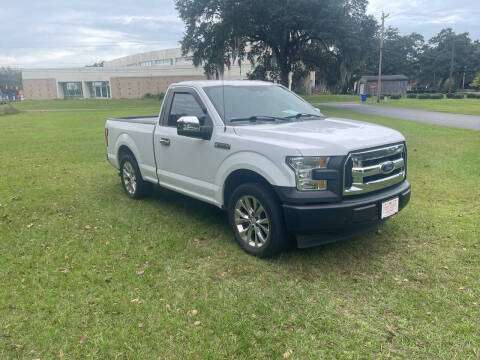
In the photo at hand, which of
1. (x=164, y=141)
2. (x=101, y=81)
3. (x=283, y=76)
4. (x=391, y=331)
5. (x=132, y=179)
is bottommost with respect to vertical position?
(x=391, y=331)

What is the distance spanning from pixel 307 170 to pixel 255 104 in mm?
1626

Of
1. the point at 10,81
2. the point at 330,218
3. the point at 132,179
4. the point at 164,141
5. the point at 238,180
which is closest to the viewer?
the point at 330,218

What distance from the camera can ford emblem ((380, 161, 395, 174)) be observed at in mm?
4090

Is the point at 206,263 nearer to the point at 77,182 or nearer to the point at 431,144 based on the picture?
the point at 77,182

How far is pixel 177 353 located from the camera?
9.64ft

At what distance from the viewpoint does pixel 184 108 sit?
5406mm

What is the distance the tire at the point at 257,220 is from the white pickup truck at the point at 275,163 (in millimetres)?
11

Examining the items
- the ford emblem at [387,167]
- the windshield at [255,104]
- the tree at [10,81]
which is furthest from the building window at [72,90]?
the ford emblem at [387,167]

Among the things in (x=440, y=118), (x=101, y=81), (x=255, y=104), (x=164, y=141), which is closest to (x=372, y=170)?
(x=255, y=104)

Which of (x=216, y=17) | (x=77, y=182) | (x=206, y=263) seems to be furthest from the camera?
(x=216, y=17)

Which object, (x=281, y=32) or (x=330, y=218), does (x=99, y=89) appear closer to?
(x=281, y=32)

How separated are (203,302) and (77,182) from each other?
5777 millimetres

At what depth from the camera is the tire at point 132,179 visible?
260 inches

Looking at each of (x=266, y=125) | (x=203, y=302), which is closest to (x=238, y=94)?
(x=266, y=125)
